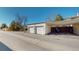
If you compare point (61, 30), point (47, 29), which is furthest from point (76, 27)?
point (47, 29)

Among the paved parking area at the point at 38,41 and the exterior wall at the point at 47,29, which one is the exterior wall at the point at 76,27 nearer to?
the paved parking area at the point at 38,41

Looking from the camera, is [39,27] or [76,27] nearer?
[76,27]

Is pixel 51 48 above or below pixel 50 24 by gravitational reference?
below

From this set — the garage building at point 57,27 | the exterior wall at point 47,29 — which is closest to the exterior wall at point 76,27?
the garage building at point 57,27

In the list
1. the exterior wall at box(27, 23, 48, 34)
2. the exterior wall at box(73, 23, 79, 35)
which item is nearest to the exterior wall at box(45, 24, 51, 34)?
the exterior wall at box(27, 23, 48, 34)

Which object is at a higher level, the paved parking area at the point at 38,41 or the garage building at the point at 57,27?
the garage building at the point at 57,27

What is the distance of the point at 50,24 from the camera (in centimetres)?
437

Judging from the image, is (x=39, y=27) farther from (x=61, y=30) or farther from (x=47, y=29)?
(x=61, y=30)

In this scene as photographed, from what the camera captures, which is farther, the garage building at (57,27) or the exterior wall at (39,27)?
the exterior wall at (39,27)

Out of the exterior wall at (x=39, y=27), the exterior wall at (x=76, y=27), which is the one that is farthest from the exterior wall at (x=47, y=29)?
the exterior wall at (x=76, y=27)
